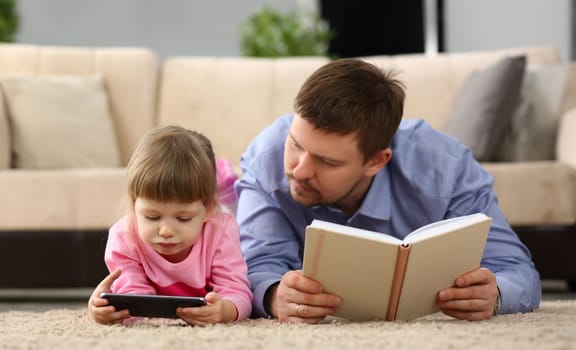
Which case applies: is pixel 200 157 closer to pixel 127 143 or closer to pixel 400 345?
pixel 400 345

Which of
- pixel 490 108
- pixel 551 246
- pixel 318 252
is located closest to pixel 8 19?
pixel 490 108

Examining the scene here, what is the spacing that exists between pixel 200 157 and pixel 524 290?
0.73 meters

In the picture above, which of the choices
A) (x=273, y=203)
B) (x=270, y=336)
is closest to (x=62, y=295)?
(x=273, y=203)

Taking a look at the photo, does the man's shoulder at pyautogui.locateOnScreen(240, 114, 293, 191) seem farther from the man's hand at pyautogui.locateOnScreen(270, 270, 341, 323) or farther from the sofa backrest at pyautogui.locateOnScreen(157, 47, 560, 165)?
the sofa backrest at pyautogui.locateOnScreen(157, 47, 560, 165)

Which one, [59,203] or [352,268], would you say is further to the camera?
[59,203]

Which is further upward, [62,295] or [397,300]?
[397,300]

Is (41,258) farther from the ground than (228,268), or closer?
closer

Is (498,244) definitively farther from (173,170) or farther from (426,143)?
(173,170)

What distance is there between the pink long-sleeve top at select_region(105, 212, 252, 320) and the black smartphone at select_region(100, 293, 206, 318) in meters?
0.14

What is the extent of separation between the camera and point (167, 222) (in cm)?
164

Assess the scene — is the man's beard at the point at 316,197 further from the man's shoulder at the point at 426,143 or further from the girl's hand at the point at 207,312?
the girl's hand at the point at 207,312

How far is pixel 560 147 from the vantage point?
334 centimetres

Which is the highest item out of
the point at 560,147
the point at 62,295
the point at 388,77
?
the point at 388,77

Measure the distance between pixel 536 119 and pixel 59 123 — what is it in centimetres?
189
